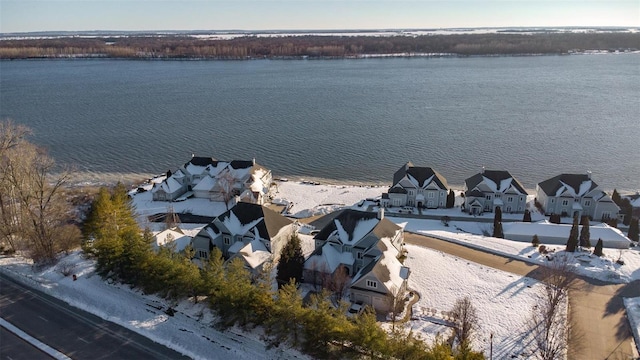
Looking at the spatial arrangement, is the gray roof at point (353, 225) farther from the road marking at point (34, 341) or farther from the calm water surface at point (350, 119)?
the calm water surface at point (350, 119)

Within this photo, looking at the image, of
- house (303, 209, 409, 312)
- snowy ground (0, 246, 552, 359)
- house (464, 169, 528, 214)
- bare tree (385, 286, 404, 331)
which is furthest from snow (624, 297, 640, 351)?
house (464, 169, 528, 214)

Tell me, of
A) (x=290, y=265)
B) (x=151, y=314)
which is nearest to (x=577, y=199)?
(x=290, y=265)

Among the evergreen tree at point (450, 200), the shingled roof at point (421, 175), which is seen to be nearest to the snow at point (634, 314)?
the evergreen tree at point (450, 200)

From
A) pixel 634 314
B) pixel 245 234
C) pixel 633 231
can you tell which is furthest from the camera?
pixel 633 231

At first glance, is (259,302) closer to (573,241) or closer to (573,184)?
(573,241)

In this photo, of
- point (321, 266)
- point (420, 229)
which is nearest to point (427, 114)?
point (420, 229)

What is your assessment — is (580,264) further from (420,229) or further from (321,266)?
(321,266)
